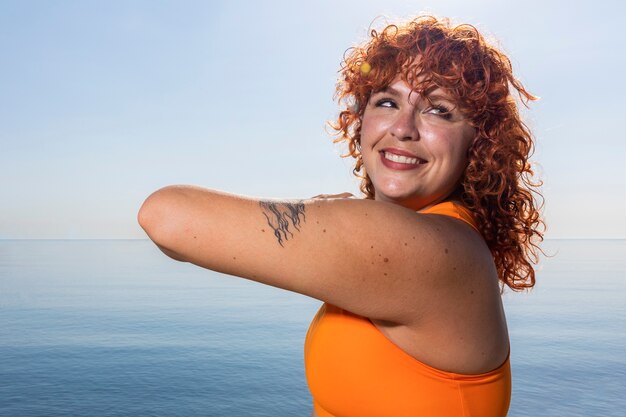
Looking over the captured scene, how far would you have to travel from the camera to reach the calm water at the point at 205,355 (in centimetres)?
2575

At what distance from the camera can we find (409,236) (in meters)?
1.18

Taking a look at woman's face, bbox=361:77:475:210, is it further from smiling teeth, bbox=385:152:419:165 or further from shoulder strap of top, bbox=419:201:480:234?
shoulder strap of top, bbox=419:201:480:234

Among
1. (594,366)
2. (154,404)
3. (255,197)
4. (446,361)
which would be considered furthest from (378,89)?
(594,366)

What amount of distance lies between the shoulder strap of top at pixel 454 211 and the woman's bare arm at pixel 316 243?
1.12ft

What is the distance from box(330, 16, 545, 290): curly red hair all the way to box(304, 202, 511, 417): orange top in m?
0.34

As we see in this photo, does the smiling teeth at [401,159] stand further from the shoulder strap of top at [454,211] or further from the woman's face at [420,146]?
the shoulder strap of top at [454,211]

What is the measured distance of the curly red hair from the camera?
1.72 metres

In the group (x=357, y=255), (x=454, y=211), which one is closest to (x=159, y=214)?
(x=357, y=255)

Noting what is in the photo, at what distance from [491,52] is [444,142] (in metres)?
0.33

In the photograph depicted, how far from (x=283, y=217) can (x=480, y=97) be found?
846 mm

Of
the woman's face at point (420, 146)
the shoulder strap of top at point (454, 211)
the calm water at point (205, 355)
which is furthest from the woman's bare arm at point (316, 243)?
the calm water at point (205, 355)

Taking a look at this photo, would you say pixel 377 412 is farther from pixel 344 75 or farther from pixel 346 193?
pixel 344 75

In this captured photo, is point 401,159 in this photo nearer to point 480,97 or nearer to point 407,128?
point 407,128

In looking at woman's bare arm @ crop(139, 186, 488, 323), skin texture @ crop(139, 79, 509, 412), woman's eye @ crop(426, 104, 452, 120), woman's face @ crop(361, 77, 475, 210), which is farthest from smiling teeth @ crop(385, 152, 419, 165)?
woman's bare arm @ crop(139, 186, 488, 323)
